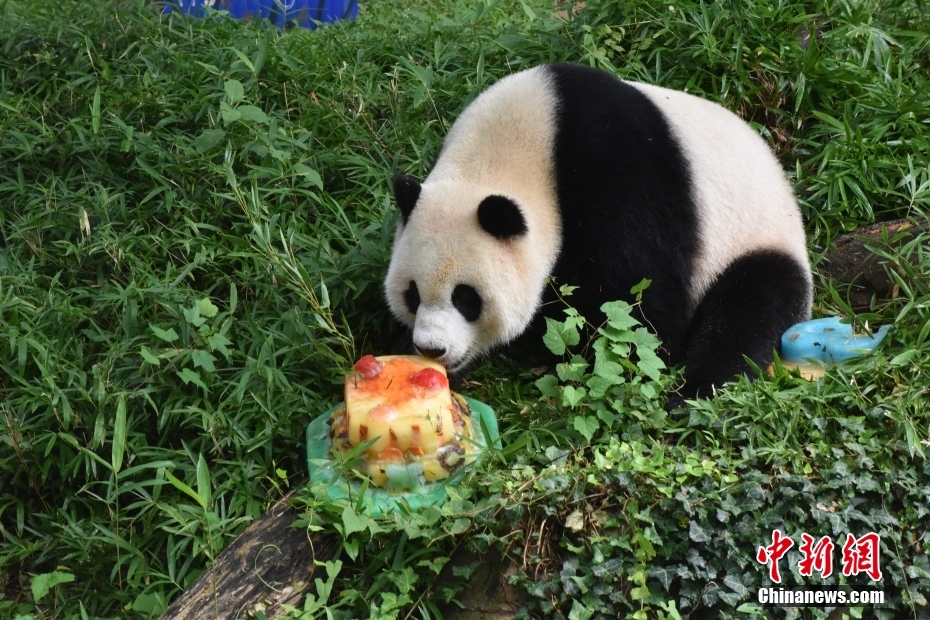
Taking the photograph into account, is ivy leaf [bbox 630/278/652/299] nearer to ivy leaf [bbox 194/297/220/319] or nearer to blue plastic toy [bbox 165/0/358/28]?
ivy leaf [bbox 194/297/220/319]

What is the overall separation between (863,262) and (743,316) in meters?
0.92

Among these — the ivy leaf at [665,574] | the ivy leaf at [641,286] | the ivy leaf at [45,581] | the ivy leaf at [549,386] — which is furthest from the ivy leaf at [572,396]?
the ivy leaf at [45,581]

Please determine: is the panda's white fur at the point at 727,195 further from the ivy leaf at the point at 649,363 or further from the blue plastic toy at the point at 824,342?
the ivy leaf at the point at 649,363

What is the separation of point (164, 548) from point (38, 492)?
0.67 metres

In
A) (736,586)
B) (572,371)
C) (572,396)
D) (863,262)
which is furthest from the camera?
(863,262)

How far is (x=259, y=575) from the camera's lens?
3143mm

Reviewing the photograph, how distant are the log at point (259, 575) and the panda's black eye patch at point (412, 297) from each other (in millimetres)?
1103

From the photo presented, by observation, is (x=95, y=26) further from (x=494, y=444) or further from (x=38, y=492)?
(x=494, y=444)

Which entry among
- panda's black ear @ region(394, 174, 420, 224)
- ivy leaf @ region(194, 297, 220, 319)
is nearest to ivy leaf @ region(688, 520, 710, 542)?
panda's black ear @ region(394, 174, 420, 224)

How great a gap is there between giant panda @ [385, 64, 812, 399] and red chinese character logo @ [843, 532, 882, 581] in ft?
3.53

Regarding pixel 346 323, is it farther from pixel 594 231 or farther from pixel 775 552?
pixel 775 552

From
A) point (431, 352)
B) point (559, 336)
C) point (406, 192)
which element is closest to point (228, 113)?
point (406, 192)

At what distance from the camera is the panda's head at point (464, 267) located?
3854 millimetres

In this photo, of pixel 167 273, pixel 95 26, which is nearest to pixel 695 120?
pixel 167 273
